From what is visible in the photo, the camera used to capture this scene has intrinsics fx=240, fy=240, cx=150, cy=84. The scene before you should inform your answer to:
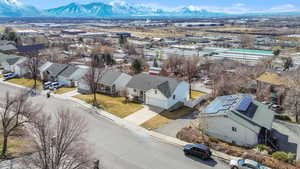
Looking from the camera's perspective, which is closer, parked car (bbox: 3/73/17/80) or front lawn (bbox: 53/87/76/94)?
front lawn (bbox: 53/87/76/94)

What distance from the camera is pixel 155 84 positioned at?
40.4 meters

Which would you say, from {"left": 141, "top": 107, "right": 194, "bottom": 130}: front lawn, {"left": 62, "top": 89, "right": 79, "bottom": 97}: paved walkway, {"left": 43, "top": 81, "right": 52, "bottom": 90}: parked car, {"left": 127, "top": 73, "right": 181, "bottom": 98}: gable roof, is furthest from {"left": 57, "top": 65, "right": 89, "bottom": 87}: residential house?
{"left": 141, "top": 107, "right": 194, "bottom": 130}: front lawn

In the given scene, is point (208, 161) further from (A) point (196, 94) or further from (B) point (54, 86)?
(B) point (54, 86)

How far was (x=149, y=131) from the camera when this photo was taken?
3073cm

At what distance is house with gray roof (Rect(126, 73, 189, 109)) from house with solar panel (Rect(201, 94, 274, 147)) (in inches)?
350

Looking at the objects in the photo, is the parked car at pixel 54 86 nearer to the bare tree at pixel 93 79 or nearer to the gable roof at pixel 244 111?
the bare tree at pixel 93 79

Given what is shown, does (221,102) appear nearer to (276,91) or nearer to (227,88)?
(227,88)

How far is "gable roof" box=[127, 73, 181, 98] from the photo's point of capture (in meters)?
39.0

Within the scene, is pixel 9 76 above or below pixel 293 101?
above

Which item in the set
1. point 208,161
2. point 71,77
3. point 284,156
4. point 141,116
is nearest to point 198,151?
point 208,161

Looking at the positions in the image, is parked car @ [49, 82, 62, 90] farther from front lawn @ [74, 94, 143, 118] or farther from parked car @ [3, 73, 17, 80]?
parked car @ [3, 73, 17, 80]

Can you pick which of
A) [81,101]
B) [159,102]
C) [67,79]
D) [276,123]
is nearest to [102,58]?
[67,79]

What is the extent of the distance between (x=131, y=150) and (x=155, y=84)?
1640cm

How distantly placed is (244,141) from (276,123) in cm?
965
